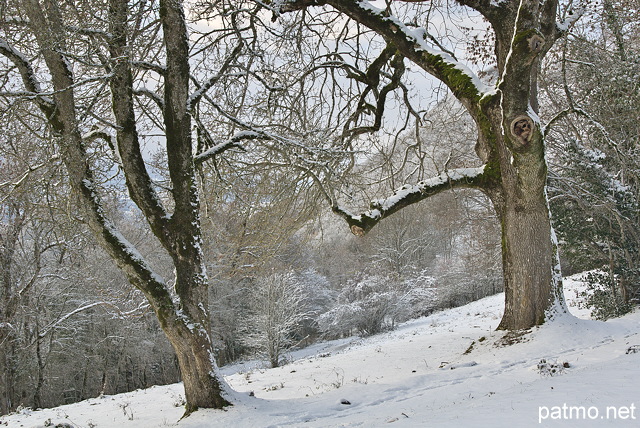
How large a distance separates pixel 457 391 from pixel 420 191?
10.1 feet

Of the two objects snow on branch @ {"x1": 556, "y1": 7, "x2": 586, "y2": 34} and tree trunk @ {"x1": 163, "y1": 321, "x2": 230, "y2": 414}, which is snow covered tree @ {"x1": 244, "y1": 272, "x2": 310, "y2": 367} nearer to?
tree trunk @ {"x1": 163, "y1": 321, "x2": 230, "y2": 414}

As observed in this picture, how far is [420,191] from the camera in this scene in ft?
21.2

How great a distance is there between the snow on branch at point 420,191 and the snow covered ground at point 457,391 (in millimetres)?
2272

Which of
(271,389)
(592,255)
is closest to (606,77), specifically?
(592,255)

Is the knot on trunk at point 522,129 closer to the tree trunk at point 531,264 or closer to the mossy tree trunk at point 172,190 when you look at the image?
the tree trunk at point 531,264

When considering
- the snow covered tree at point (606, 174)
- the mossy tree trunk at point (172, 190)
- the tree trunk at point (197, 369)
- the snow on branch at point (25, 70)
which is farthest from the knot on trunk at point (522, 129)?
the snow on branch at point (25, 70)

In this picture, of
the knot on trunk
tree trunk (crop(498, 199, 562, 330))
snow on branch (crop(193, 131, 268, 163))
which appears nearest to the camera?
the knot on trunk

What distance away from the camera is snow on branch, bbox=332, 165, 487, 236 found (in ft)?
20.9

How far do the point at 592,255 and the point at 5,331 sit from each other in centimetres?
1495

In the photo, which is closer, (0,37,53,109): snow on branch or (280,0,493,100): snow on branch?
(0,37,53,109): snow on branch

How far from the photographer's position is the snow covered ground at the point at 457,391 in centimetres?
277

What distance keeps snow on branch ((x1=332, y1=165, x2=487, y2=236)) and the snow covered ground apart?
2.27 meters

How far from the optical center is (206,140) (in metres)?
6.80

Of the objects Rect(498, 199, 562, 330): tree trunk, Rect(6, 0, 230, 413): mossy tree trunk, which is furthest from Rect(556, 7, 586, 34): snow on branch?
Rect(6, 0, 230, 413): mossy tree trunk
